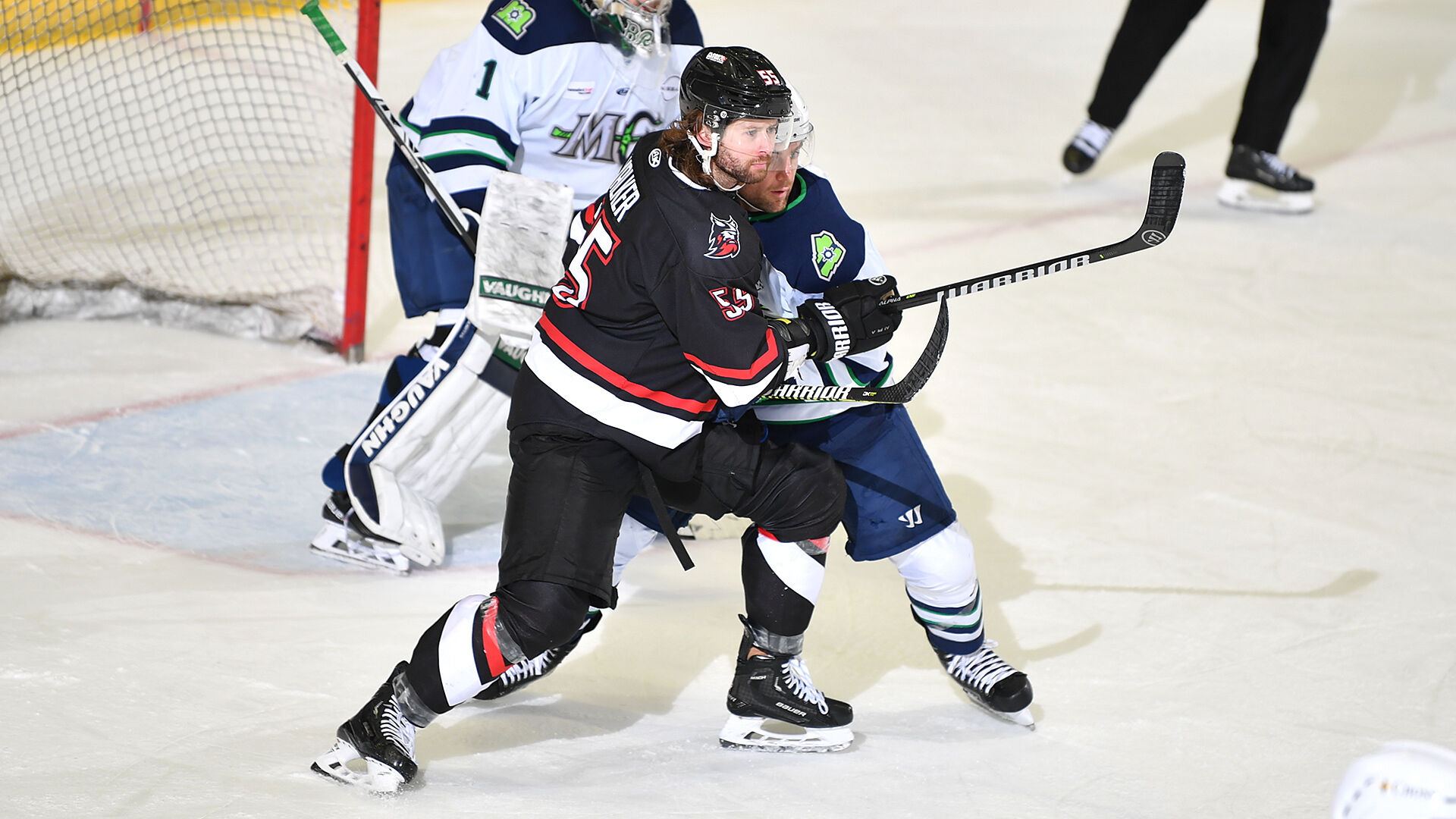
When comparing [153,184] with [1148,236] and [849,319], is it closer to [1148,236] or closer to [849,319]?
[849,319]

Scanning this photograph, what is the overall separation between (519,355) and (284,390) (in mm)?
1007

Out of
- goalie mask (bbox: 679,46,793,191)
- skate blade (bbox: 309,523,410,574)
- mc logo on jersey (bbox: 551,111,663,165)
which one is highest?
goalie mask (bbox: 679,46,793,191)

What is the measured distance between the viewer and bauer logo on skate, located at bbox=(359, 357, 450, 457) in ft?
7.64

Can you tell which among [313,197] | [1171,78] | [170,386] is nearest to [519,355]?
[170,386]

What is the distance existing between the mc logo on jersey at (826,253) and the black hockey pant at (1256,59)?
2857 millimetres

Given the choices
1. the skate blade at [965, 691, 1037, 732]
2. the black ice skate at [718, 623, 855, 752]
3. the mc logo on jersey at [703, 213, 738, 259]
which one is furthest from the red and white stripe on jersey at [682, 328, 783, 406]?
the skate blade at [965, 691, 1037, 732]

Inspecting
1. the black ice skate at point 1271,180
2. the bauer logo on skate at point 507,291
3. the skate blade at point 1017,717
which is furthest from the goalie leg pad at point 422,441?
the black ice skate at point 1271,180

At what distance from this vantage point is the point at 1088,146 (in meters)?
4.48

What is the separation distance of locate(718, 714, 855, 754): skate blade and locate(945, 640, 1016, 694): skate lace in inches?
8.3

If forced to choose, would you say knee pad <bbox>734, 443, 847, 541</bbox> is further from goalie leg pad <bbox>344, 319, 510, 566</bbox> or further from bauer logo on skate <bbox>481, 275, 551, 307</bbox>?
goalie leg pad <bbox>344, 319, 510, 566</bbox>

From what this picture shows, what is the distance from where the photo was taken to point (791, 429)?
191 centimetres

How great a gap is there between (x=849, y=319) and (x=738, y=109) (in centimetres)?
30

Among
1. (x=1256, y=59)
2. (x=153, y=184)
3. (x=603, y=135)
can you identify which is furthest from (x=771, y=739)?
(x=1256, y=59)

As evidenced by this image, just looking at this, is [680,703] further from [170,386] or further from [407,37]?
[407,37]
